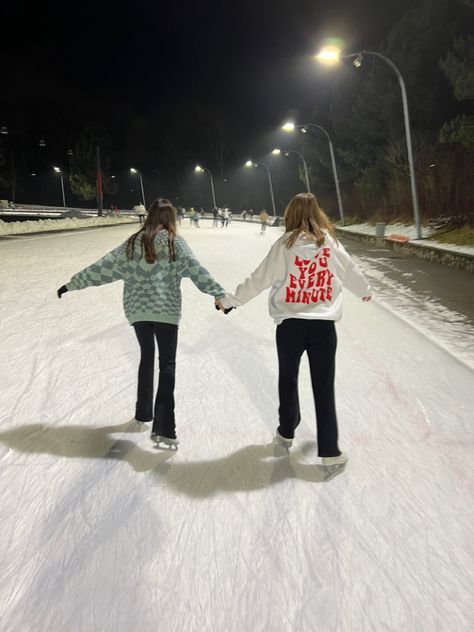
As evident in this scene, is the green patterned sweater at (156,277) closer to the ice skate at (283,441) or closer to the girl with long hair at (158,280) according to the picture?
the girl with long hair at (158,280)

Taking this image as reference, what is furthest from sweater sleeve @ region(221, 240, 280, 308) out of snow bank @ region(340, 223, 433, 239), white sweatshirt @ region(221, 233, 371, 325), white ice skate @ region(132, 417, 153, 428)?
snow bank @ region(340, 223, 433, 239)

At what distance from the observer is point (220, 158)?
3900 inches

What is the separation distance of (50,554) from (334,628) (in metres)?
1.36

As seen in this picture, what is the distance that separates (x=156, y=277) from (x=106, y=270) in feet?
1.24

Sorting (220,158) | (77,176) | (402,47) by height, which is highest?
(220,158)

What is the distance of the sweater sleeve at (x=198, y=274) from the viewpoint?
11.8ft

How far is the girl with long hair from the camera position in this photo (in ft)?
11.6

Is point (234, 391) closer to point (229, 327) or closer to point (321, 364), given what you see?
point (321, 364)

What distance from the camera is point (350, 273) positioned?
3.34m

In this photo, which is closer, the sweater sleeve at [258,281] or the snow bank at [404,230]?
the sweater sleeve at [258,281]

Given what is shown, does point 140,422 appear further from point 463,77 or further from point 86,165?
point 86,165

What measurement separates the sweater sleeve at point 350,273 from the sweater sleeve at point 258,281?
383 mm

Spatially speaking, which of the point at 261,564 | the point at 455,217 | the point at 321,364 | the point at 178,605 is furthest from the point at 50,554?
the point at 455,217

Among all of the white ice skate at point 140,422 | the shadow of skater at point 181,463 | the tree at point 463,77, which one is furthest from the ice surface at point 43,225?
the white ice skate at point 140,422
